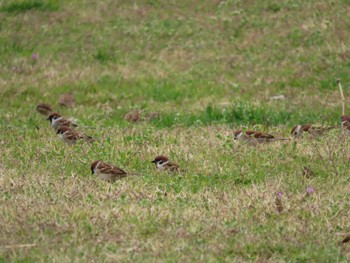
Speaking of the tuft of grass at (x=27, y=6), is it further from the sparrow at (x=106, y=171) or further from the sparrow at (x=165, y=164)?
the sparrow at (x=106, y=171)

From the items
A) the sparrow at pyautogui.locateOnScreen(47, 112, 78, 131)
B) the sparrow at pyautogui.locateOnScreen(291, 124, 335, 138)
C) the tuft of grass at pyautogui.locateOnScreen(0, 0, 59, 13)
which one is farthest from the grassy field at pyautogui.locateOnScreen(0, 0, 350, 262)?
the sparrow at pyautogui.locateOnScreen(291, 124, 335, 138)

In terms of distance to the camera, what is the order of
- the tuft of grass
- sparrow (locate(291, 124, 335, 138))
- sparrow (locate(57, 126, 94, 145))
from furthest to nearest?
the tuft of grass < sparrow (locate(291, 124, 335, 138)) < sparrow (locate(57, 126, 94, 145))

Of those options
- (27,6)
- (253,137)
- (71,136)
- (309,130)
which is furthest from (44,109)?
(27,6)

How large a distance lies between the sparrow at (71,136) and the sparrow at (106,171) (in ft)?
5.51

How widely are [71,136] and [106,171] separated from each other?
194 cm

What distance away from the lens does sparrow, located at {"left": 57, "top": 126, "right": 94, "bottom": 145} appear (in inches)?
423

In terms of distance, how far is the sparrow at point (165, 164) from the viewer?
31.2 feet

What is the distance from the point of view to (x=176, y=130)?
12.5m

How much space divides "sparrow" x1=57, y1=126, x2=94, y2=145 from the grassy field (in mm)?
107

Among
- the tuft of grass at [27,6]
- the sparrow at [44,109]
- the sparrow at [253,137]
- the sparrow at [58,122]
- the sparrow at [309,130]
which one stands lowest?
the tuft of grass at [27,6]

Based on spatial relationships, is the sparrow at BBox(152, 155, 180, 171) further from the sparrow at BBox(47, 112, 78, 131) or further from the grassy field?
the sparrow at BBox(47, 112, 78, 131)

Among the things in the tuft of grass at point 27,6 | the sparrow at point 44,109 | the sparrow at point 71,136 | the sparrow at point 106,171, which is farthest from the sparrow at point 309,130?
the tuft of grass at point 27,6

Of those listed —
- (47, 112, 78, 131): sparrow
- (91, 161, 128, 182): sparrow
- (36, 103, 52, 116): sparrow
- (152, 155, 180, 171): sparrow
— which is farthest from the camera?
(36, 103, 52, 116): sparrow

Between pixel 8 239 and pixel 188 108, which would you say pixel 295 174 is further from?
pixel 188 108
